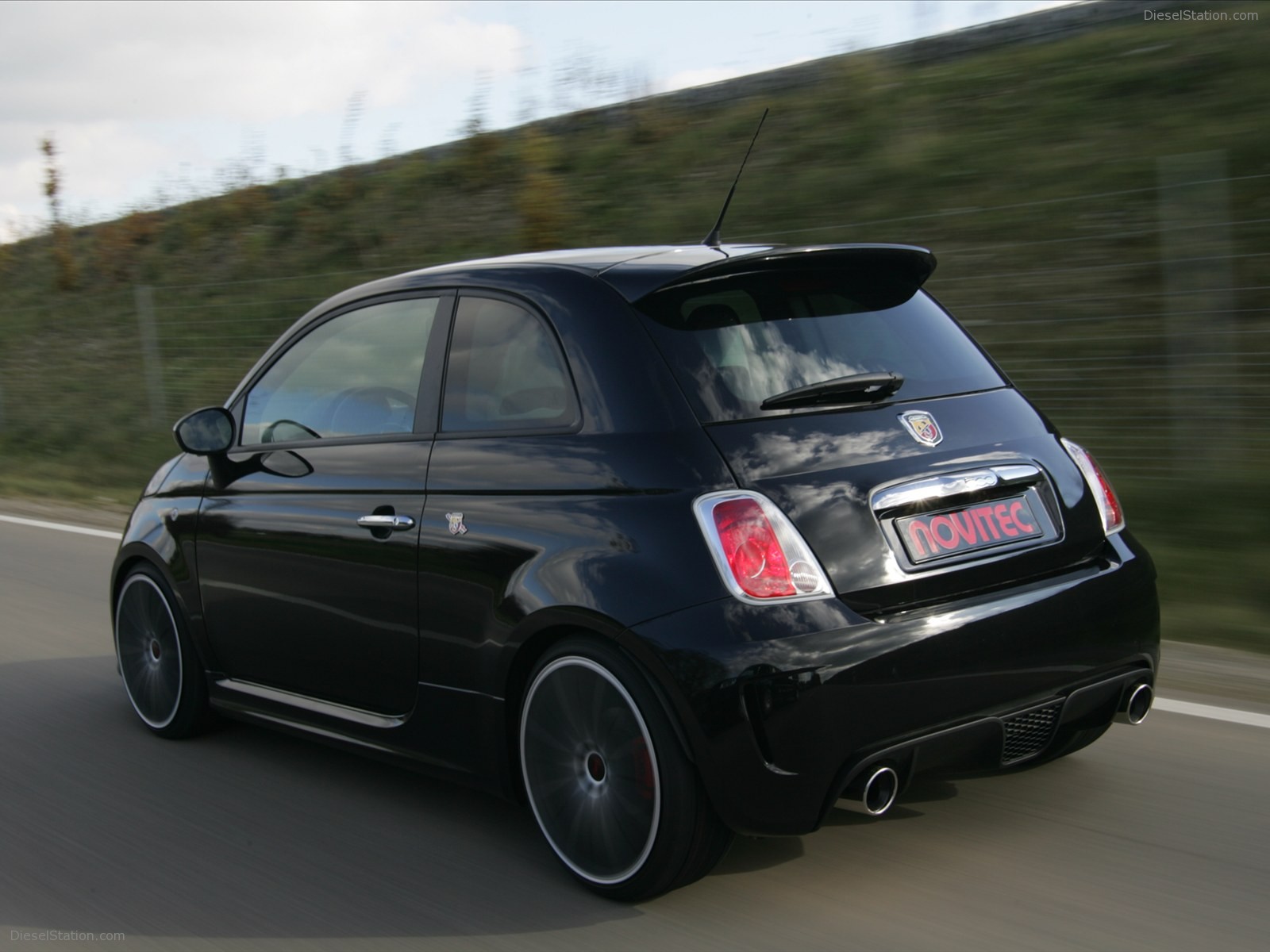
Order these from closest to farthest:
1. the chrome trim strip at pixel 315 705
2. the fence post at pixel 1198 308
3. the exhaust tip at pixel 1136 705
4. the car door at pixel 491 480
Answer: the car door at pixel 491 480
the exhaust tip at pixel 1136 705
the chrome trim strip at pixel 315 705
the fence post at pixel 1198 308

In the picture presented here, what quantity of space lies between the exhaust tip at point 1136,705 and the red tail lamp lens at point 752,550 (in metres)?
1.13

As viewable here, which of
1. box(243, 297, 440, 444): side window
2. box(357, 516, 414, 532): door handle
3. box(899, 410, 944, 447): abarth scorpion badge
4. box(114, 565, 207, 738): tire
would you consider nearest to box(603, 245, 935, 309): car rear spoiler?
box(899, 410, 944, 447): abarth scorpion badge

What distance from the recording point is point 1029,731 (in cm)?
362

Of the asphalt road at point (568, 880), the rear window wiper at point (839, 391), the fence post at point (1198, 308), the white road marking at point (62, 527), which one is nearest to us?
the asphalt road at point (568, 880)

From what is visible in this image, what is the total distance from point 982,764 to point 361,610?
6.08ft

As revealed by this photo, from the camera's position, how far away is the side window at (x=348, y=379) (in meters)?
4.38

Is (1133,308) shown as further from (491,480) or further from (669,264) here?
(491,480)

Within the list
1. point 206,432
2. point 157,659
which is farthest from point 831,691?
point 157,659

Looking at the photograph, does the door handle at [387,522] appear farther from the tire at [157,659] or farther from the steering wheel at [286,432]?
A: the tire at [157,659]

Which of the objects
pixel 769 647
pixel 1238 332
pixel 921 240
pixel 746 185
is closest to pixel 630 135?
pixel 746 185

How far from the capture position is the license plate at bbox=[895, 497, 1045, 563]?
351 centimetres

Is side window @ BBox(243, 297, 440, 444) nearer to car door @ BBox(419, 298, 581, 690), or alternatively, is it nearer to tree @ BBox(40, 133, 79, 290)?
car door @ BBox(419, 298, 581, 690)

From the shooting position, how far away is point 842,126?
44.3 ft

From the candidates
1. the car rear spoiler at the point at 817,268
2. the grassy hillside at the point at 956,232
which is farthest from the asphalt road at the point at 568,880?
the grassy hillside at the point at 956,232
